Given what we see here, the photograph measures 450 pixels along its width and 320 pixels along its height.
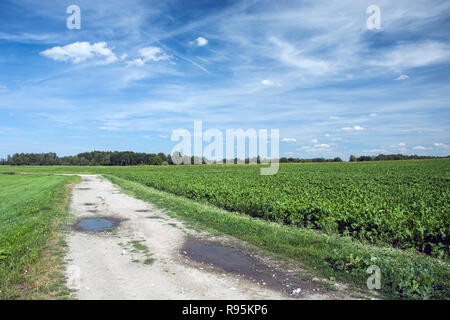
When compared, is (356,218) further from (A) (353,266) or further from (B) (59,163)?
(B) (59,163)

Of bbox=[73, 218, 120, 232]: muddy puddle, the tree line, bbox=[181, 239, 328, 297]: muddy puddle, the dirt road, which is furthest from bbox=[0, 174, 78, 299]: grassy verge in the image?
the tree line

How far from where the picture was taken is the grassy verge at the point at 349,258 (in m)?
5.27

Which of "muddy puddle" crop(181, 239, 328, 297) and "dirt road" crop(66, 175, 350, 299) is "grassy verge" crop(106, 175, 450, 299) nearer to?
"muddy puddle" crop(181, 239, 328, 297)

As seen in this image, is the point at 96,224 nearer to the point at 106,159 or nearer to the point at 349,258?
the point at 349,258

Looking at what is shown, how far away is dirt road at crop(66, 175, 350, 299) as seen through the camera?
5.06 m

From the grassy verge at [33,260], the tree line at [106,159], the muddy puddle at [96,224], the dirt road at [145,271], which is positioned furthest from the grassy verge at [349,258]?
the tree line at [106,159]

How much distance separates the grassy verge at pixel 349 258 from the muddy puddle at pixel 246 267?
0.71 meters

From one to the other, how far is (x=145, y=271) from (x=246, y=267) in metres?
2.16

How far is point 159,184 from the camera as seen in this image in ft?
85.4

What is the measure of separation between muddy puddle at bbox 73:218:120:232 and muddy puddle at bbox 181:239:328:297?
3.58 meters

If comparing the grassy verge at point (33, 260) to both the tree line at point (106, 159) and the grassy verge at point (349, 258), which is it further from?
the tree line at point (106, 159)
